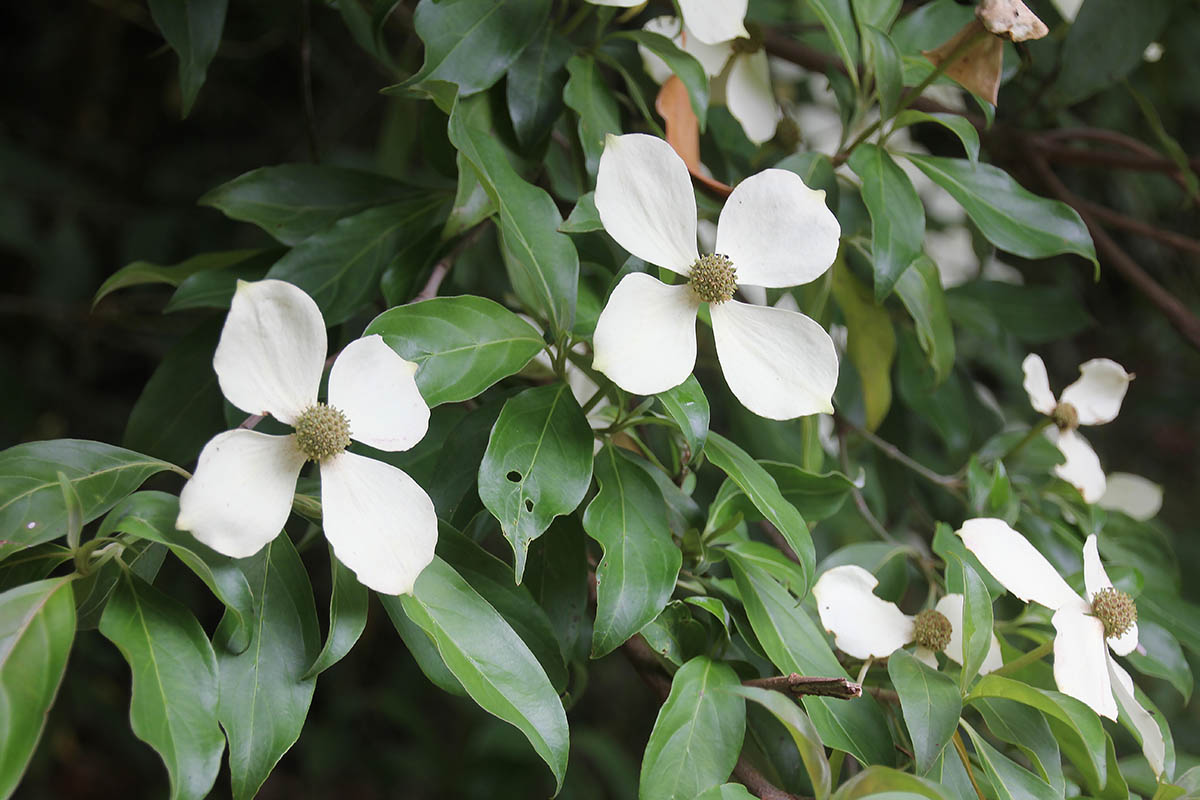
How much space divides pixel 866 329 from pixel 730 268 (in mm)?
278

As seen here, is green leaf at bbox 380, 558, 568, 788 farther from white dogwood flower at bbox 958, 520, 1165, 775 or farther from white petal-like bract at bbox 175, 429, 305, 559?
white dogwood flower at bbox 958, 520, 1165, 775

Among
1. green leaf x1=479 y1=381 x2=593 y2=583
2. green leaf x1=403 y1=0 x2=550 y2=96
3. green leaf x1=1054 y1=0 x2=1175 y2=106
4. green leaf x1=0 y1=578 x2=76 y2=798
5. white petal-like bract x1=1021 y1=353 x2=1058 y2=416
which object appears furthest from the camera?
green leaf x1=1054 y1=0 x2=1175 y2=106

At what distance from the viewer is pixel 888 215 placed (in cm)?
55

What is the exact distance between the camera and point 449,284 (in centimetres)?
65

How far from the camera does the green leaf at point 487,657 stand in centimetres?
39

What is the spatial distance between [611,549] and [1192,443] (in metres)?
1.76

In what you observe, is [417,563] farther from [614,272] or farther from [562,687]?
[614,272]

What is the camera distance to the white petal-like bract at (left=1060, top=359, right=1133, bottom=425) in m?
0.67

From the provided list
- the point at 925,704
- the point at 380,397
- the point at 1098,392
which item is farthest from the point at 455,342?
the point at 1098,392

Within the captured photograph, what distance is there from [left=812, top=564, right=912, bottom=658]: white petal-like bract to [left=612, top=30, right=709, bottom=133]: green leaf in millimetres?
285

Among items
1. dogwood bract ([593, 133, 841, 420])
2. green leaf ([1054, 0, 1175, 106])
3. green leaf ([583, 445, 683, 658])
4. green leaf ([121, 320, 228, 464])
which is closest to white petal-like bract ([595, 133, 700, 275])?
dogwood bract ([593, 133, 841, 420])

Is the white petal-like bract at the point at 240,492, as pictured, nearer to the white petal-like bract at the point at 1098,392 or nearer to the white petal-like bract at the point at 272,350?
the white petal-like bract at the point at 272,350

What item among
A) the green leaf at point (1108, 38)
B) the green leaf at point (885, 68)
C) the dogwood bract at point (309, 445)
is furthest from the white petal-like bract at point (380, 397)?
the green leaf at point (1108, 38)

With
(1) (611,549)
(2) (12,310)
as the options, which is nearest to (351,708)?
(2) (12,310)
